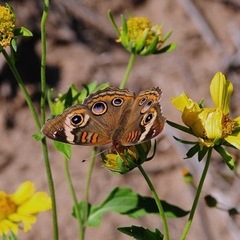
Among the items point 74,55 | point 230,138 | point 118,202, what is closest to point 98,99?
→ point 230,138

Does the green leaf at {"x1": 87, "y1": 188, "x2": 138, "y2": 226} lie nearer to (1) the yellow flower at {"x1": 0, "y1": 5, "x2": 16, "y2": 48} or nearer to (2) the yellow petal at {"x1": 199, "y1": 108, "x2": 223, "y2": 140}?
(2) the yellow petal at {"x1": 199, "y1": 108, "x2": 223, "y2": 140}

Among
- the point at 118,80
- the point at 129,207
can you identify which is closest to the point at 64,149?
the point at 129,207

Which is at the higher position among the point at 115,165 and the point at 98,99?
the point at 98,99

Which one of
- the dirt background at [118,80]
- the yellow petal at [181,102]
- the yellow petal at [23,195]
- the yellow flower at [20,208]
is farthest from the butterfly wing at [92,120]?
the dirt background at [118,80]

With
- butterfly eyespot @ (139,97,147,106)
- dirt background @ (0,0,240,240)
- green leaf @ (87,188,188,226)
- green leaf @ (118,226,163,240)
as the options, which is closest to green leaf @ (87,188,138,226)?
green leaf @ (87,188,188,226)

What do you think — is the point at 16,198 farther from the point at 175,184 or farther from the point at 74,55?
the point at 74,55
